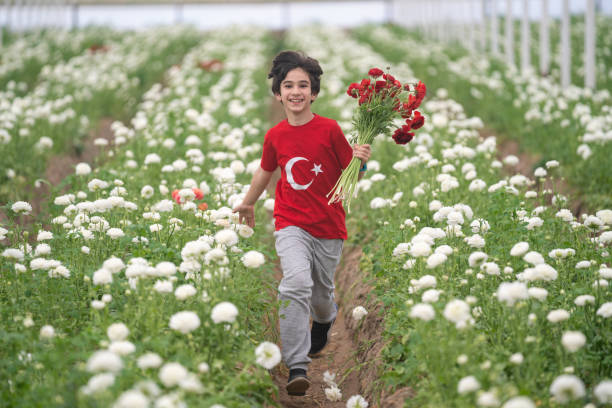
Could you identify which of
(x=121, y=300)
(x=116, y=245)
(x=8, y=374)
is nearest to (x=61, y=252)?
(x=116, y=245)

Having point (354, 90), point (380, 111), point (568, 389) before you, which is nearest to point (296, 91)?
point (354, 90)

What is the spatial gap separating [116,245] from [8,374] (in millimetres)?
1363

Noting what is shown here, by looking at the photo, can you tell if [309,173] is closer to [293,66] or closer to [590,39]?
[293,66]

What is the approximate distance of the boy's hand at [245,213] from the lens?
3.57 meters

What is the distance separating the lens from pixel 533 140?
7.51 metres

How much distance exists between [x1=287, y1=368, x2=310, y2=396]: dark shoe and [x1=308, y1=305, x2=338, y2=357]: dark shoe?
2.34 ft

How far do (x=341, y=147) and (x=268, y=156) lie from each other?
45 cm

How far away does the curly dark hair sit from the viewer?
→ 338 cm

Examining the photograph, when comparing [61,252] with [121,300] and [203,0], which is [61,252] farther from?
[203,0]

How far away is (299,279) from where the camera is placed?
10.2 feet

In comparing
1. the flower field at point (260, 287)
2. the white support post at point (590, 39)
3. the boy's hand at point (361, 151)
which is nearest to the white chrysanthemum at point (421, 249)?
the flower field at point (260, 287)

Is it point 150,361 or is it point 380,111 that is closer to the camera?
point 150,361

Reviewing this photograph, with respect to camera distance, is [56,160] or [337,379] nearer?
[337,379]

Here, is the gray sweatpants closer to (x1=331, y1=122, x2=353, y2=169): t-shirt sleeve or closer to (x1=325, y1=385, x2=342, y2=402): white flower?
(x1=325, y1=385, x2=342, y2=402): white flower
